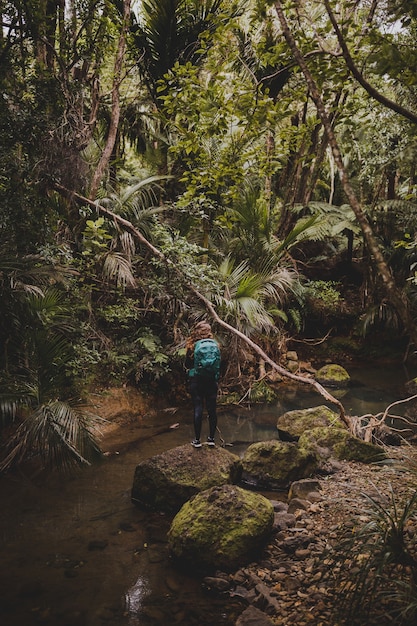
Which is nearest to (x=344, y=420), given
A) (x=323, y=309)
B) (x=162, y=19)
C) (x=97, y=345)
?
(x=97, y=345)

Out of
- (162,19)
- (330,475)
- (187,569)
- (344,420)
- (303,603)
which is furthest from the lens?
(162,19)

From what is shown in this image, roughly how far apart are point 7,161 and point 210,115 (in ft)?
8.59

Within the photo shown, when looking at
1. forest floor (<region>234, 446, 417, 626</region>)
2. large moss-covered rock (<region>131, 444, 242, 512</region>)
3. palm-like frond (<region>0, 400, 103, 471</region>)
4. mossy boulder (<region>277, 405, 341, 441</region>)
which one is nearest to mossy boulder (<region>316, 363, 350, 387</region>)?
mossy boulder (<region>277, 405, 341, 441</region>)

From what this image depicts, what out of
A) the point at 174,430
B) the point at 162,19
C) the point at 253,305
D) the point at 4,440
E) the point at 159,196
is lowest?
the point at 174,430

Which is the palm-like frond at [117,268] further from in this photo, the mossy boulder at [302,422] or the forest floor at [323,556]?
the forest floor at [323,556]

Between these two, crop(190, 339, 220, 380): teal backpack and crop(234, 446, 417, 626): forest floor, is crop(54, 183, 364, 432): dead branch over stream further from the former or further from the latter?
crop(234, 446, 417, 626): forest floor

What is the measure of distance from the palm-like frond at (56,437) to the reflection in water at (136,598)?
1.33 metres

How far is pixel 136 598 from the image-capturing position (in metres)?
3.50

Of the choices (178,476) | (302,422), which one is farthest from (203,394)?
(302,422)

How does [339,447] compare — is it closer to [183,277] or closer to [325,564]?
[325,564]

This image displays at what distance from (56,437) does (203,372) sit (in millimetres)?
1852

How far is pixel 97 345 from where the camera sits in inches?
312

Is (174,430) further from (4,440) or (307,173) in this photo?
(307,173)

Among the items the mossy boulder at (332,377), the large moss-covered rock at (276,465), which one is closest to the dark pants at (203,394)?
the large moss-covered rock at (276,465)
